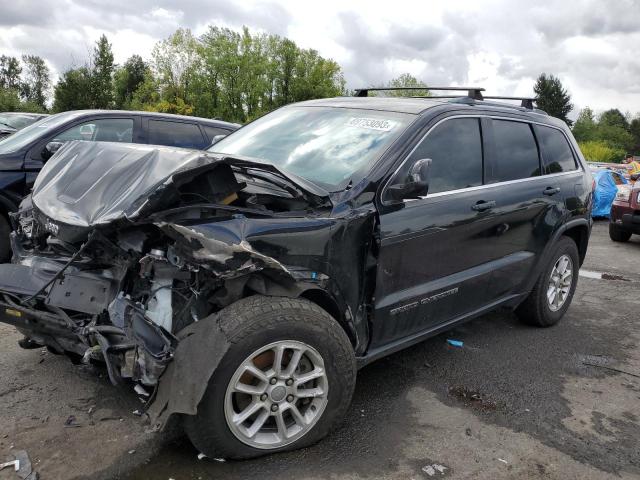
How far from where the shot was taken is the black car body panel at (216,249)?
99.5 inches

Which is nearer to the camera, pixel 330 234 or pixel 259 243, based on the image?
pixel 259 243

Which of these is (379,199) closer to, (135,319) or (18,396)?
(135,319)

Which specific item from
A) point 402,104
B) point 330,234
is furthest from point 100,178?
point 402,104

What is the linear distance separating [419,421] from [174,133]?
5107 millimetres

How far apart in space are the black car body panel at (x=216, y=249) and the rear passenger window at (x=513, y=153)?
0.25m

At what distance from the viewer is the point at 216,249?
2.43 meters

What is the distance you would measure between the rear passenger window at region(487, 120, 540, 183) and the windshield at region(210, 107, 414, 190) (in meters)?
0.93

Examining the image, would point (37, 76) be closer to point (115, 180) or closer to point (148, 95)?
point (148, 95)

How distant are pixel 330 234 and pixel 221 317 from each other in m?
0.70

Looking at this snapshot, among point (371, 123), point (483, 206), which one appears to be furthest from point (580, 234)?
point (371, 123)

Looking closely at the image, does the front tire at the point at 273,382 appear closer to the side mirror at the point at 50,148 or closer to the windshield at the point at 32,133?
the side mirror at the point at 50,148

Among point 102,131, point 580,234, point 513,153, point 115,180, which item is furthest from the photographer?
point 102,131

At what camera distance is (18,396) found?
3.28 meters

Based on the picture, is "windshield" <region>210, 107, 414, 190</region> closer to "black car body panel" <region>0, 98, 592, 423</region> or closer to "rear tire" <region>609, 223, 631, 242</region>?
"black car body panel" <region>0, 98, 592, 423</region>
